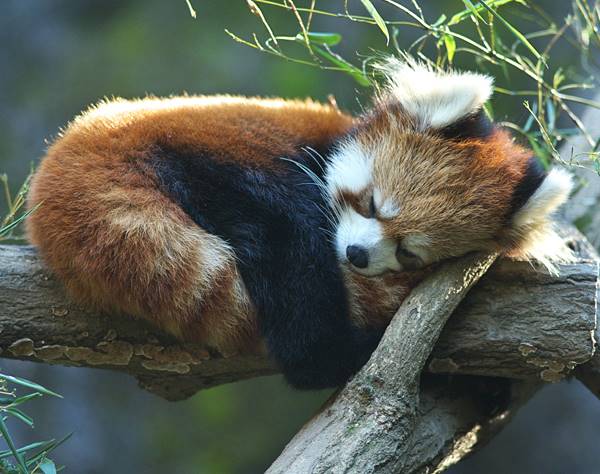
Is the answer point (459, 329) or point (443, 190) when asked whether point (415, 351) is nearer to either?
point (459, 329)

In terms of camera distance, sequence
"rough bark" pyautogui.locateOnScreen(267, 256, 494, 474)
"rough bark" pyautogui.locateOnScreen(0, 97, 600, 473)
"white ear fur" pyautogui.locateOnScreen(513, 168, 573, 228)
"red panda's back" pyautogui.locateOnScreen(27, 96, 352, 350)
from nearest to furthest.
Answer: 1. "rough bark" pyautogui.locateOnScreen(267, 256, 494, 474)
2. "rough bark" pyautogui.locateOnScreen(0, 97, 600, 473)
3. "red panda's back" pyautogui.locateOnScreen(27, 96, 352, 350)
4. "white ear fur" pyautogui.locateOnScreen(513, 168, 573, 228)

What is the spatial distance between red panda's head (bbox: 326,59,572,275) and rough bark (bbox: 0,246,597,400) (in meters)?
0.13

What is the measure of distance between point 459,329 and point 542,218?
45 centimetres

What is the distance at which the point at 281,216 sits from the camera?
2393 millimetres

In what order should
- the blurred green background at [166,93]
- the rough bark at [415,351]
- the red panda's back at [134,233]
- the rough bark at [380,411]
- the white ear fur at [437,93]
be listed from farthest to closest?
the blurred green background at [166,93], the white ear fur at [437,93], the red panda's back at [134,233], the rough bark at [415,351], the rough bark at [380,411]

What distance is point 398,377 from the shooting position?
2.00m

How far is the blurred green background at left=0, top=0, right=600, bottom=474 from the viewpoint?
4898mm

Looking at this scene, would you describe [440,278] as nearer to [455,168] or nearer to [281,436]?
[455,168]

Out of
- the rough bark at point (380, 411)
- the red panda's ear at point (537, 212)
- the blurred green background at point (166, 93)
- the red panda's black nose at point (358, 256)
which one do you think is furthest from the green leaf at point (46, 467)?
the blurred green background at point (166, 93)

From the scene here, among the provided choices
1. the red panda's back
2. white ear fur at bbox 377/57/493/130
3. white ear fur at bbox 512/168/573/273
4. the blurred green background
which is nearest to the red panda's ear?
white ear fur at bbox 512/168/573/273

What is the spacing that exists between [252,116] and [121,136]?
0.49 metres

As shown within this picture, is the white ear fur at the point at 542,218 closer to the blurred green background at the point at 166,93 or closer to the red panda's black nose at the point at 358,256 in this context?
the red panda's black nose at the point at 358,256

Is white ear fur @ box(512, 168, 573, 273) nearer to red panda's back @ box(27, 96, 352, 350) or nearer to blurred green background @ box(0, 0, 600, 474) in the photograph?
red panda's back @ box(27, 96, 352, 350)

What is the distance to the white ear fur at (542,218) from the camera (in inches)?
90.8
